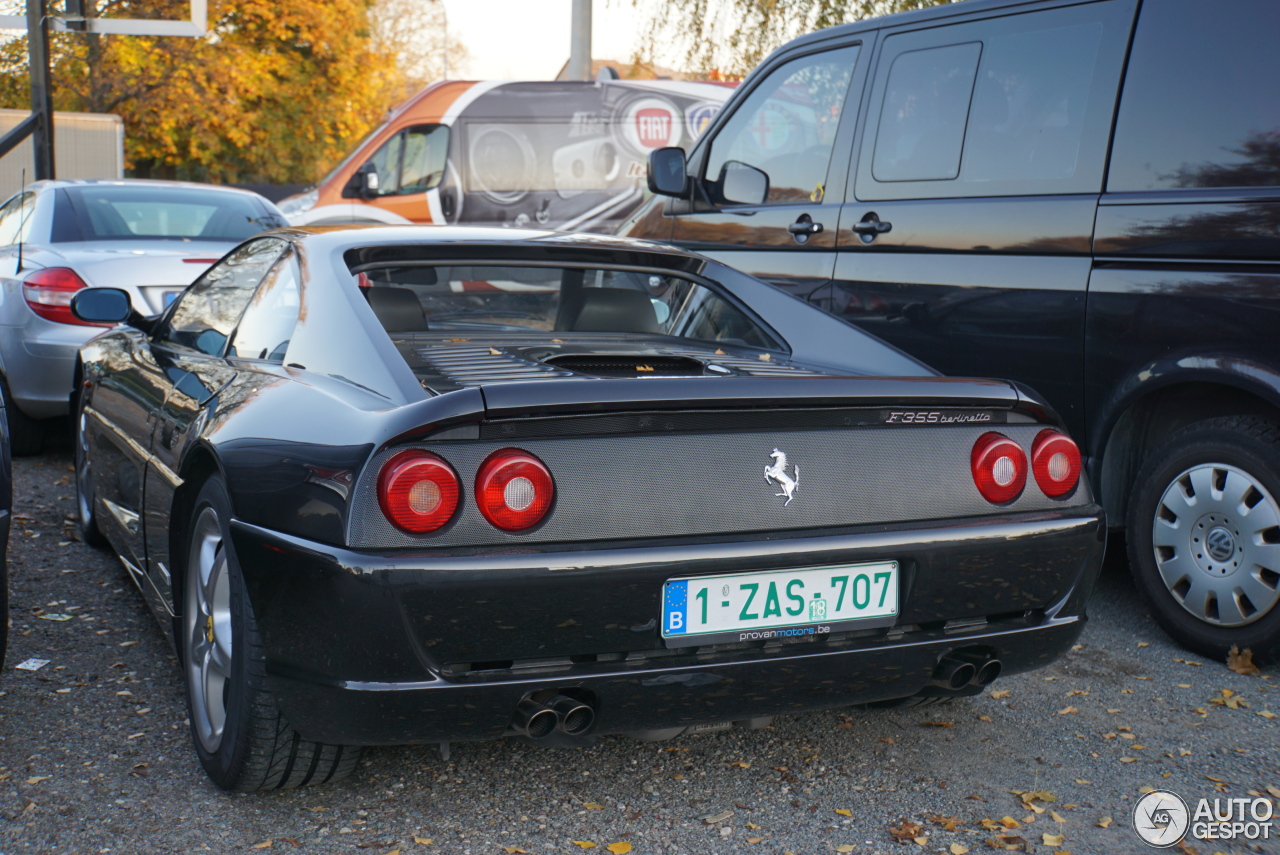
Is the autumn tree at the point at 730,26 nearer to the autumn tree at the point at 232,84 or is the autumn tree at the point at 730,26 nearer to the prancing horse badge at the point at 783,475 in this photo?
the prancing horse badge at the point at 783,475

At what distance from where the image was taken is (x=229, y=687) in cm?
271

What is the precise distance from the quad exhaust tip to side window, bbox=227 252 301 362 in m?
1.18

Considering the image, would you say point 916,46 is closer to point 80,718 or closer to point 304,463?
point 304,463

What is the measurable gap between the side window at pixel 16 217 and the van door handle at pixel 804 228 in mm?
4526

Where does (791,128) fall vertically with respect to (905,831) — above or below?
above

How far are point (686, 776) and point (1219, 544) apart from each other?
1950 mm

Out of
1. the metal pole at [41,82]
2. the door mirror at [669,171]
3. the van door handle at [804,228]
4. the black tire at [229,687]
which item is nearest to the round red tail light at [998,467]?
the black tire at [229,687]

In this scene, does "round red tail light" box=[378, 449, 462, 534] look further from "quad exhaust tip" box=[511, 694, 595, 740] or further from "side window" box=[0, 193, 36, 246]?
"side window" box=[0, 193, 36, 246]

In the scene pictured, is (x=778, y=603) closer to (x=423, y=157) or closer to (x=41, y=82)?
(x=423, y=157)

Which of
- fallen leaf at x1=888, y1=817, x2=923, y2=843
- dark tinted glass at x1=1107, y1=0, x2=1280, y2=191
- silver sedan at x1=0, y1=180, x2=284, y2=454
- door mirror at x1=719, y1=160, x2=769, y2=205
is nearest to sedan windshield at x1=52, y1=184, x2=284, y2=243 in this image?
silver sedan at x1=0, y1=180, x2=284, y2=454

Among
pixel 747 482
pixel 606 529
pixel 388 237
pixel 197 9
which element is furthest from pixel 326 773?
pixel 197 9

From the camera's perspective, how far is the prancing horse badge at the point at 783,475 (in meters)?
2.58

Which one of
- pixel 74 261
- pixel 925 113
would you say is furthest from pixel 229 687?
pixel 74 261

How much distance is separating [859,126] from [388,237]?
2.42 metres
